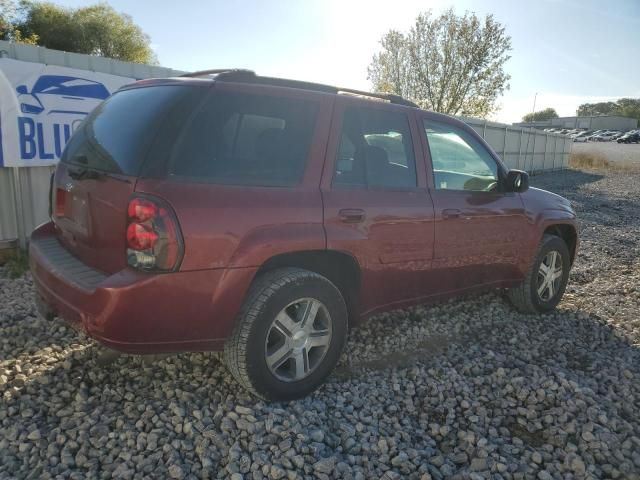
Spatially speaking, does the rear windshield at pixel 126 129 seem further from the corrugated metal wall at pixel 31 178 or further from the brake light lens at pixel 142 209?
the corrugated metal wall at pixel 31 178

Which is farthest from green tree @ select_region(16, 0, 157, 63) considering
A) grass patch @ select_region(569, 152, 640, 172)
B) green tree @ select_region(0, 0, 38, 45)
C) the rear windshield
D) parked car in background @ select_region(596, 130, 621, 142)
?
parked car in background @ select_region(596, 130, 621, 142)

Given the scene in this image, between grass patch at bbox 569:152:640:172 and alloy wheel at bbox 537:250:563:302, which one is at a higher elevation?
grass patch at bbox 569:152:640:172

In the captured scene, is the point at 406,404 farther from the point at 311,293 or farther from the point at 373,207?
the point at 373,207

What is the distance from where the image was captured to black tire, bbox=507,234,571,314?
4.49m

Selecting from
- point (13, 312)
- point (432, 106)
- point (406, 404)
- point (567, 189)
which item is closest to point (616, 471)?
point (406, 404)

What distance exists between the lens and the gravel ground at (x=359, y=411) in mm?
2398

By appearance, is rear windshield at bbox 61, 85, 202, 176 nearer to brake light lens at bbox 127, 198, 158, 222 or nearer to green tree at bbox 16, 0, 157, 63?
brake light lens at bbox 127, 198, 158, 222

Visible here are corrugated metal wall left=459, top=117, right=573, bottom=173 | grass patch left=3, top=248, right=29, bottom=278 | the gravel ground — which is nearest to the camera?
the gravel ground

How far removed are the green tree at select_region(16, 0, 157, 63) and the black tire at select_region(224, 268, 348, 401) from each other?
33.5 metres

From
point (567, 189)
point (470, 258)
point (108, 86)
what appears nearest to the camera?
Result: point (470, 258)

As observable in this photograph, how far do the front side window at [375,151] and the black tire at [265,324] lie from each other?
666 mm

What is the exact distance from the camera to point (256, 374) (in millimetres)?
2688

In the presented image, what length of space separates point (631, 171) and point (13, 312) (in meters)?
29.2

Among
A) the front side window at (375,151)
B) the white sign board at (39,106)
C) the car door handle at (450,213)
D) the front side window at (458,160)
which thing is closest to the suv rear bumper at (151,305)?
the front side window at (375,151)
